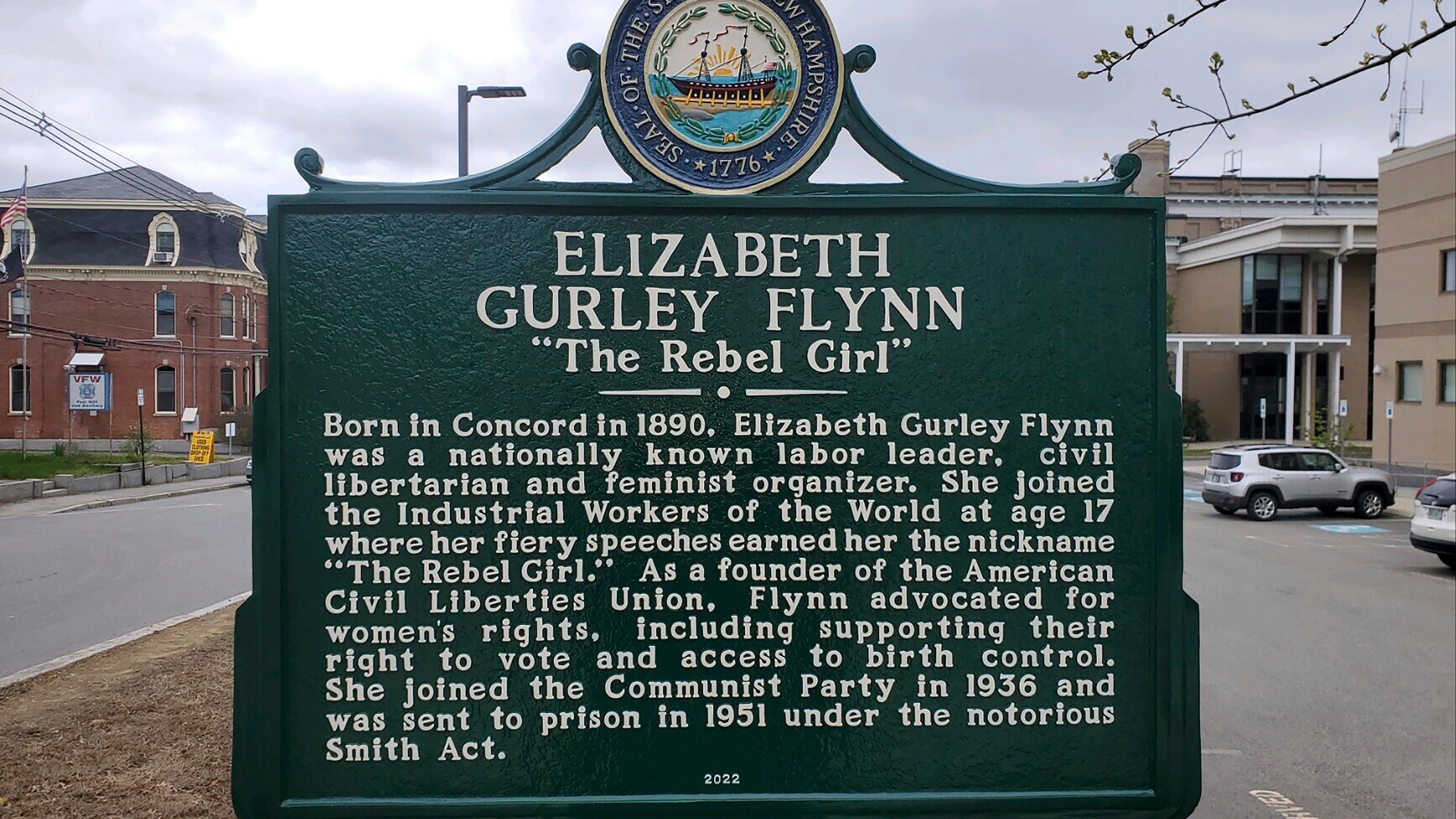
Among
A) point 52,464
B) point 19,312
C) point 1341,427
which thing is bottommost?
point 1341,427

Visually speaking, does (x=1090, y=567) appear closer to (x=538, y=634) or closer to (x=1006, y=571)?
(x=1006, y=571)

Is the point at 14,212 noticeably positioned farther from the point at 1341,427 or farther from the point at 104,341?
the point at 1341,427

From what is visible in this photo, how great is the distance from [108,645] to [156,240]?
8.79 ft

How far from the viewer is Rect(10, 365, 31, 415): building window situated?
4.19m

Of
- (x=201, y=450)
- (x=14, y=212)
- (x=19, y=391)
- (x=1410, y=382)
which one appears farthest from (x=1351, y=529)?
(x=14, y=212)

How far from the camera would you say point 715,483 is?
291cm

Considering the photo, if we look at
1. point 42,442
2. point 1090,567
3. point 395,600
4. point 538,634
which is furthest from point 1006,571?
point 42,442

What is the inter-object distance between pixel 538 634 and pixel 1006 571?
1.42 m

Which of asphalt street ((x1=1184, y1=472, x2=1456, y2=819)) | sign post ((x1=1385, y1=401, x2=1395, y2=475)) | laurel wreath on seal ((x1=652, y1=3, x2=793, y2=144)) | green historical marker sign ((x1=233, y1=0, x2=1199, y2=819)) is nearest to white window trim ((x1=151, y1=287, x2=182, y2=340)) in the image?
green historical marker sign ((x1=233, y1=0, x2=1199, y2=819))

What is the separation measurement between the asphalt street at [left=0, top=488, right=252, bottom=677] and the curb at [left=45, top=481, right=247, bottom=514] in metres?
0.06

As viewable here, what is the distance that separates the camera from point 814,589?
2.89 m

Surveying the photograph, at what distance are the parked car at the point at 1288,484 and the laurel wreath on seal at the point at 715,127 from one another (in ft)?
73.0

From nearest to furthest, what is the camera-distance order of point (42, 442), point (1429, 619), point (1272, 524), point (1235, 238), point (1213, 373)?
point (42, 442) → point (1429, 619) → point (1272, 524) → point (1235, 238) → point (1213, 373)

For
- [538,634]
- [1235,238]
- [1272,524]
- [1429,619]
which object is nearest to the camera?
[538,634]
